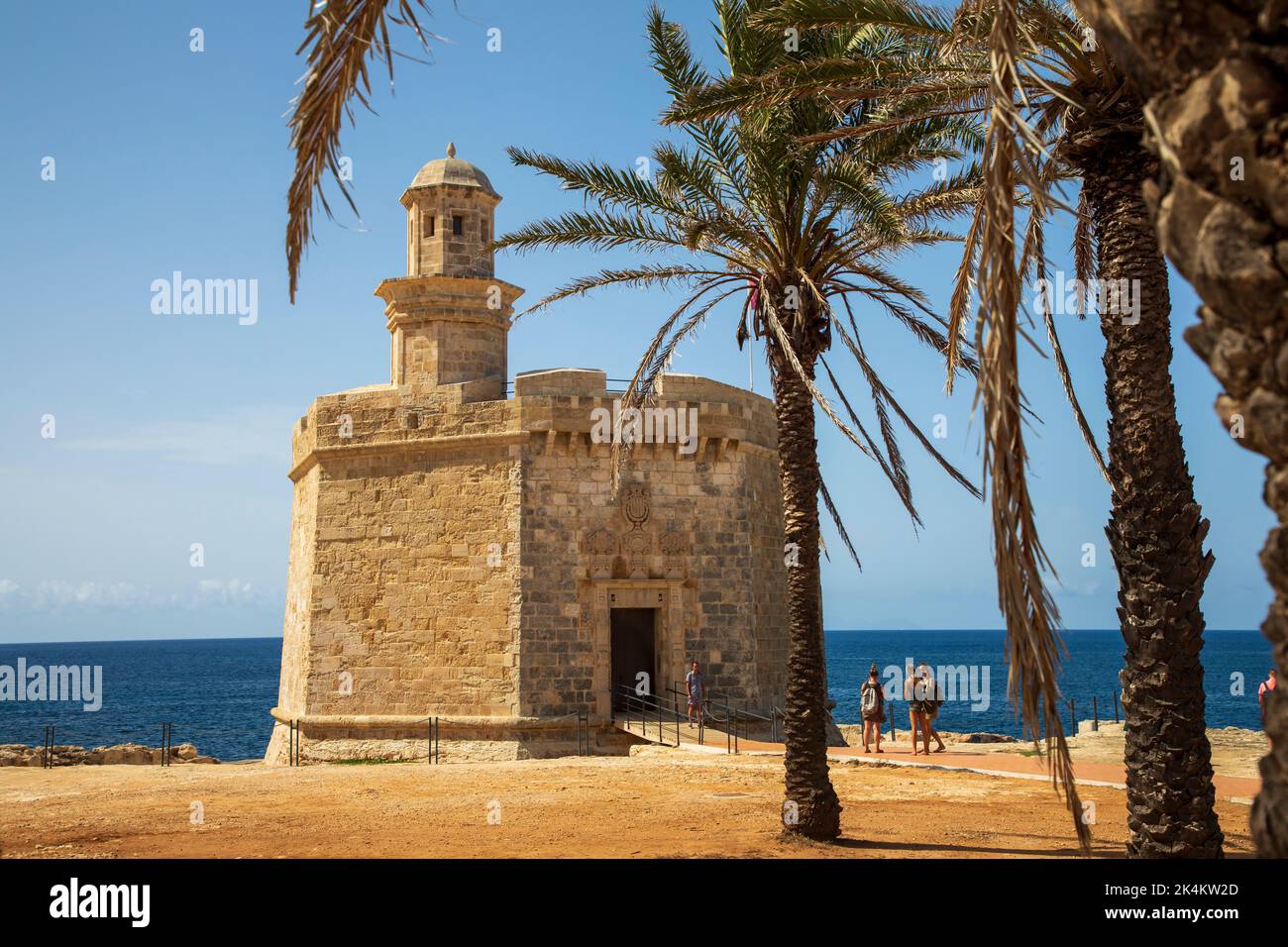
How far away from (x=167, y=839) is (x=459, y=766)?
7.11 m

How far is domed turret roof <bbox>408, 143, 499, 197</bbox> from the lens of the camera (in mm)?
22172

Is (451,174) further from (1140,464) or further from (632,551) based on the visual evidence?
(1140,464)

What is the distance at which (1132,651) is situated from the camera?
7297 millimetres

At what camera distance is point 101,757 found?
1072 inches

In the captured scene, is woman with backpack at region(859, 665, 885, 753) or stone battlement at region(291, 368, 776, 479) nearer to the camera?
woman with backpack at region(859, 665, 885, 753)

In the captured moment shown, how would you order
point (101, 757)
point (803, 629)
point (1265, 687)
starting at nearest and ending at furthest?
point (803, 629)
point (1265, 687)
point (101, 757)

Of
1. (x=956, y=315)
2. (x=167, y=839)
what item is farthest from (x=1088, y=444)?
(x=167, y=839)

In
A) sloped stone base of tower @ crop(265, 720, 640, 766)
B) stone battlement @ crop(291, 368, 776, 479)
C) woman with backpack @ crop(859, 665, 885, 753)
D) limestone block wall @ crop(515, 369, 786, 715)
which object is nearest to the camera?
woman with backpack @ crop(859, 665, 885, 753)

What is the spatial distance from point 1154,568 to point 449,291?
Result: 16.9 meters

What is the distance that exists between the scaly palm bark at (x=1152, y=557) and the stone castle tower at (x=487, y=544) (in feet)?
43.3

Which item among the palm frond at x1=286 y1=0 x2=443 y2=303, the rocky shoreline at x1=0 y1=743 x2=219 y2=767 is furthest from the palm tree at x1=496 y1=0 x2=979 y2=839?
the rocky shoreline at x1=0 y1=743 x2=219 y2=767

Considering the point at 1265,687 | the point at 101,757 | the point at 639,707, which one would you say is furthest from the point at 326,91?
the point at 101,757

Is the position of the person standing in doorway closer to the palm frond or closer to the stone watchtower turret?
the stone watchtower turret

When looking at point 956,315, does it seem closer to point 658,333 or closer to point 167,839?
point 658,333
